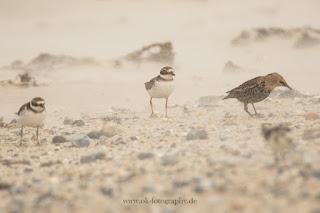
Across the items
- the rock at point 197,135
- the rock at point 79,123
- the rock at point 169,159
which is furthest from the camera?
the rock at point 79,123

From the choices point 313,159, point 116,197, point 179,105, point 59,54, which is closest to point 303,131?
point 313,159

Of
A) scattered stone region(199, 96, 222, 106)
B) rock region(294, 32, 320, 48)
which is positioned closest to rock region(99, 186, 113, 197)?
scattered stone region(199, 96, 222, 106)

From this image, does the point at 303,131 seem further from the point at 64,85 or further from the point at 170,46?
the point at 170,46

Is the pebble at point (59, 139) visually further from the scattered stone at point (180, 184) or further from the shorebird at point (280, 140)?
the shorebird at point (280, 140)

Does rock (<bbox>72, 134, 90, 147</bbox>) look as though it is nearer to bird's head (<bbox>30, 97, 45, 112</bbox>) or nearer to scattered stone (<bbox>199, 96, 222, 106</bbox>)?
bird's head (<bbox>30, 97, 45, 112</bbox>)

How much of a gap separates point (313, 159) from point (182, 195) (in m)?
1.71

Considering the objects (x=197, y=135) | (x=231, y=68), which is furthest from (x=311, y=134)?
(x=231, y=68)

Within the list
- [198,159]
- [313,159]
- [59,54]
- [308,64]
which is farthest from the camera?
Answer: [59,54]

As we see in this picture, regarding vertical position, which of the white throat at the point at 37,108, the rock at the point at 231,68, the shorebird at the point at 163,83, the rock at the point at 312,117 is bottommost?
the rock at the point at 312,117

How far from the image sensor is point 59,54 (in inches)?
779

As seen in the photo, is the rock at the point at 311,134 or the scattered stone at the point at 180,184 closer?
the scattered stone at the point at 180,184

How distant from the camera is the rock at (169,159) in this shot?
4816 millimetres

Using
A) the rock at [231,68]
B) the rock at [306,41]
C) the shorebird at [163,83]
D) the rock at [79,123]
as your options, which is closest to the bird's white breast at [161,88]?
the shorebird at [163,83]

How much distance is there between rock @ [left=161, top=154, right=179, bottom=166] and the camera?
4.82 m
